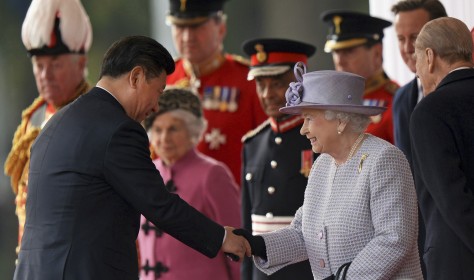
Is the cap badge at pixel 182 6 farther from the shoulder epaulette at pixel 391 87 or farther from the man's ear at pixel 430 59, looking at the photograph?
the man's ear at pixel 430 59

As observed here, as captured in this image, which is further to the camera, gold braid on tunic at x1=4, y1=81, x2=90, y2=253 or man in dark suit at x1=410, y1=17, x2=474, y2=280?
gold braid on tunic at x1=4, y1=81, x2=90, y2=253

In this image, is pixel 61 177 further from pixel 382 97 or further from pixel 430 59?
pixel 382 97

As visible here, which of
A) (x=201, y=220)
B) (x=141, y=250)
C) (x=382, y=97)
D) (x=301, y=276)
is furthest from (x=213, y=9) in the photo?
(x=201, y=220)

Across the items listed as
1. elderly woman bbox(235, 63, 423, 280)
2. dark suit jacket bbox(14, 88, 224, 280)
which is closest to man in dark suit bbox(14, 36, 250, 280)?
dark suit jacket bbox(14, 88, 224, 280)

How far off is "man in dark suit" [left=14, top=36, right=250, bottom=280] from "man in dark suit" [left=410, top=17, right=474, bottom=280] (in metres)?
0.91

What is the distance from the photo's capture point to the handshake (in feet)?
16.6

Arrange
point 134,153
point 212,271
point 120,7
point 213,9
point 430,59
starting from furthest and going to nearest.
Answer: point 120,7 → point 213,9 → point 212,271 → point 430,59 → point 134,153

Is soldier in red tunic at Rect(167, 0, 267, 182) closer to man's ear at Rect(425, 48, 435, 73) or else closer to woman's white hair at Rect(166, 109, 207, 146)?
woman's white hair at Rect(166, 109, 207, 146)

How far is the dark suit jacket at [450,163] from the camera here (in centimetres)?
491

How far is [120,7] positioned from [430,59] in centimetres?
596

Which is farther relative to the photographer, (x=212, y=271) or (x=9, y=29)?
(x=9, y=29)

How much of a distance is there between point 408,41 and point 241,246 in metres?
1.84

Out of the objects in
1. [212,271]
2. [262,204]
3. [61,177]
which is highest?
[61,177]

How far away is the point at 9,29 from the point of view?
9.91 metres
